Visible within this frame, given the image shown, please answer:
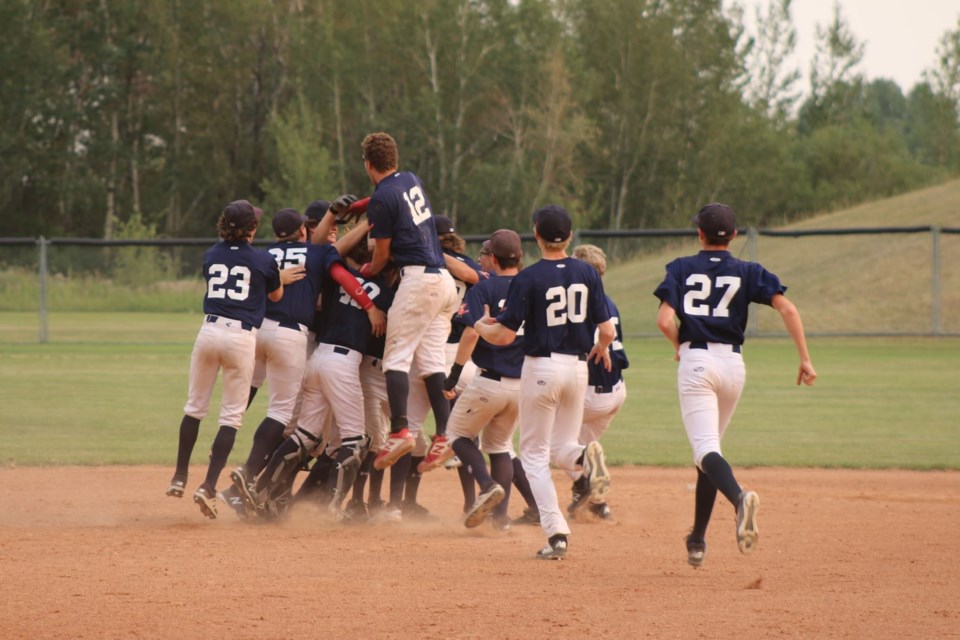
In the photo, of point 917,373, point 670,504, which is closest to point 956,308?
point 917,373

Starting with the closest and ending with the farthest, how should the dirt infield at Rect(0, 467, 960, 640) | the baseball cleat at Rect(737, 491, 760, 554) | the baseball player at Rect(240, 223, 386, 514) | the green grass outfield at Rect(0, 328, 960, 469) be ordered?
the dirt infield at Rect(0, 467, 960, 640)
the baseball cleat at Rect(737, 491, 760, 554)
the baseball player at Rect(240, 223, 386, 514)
the green grass outfield at Rect(0, 328, 960, 469)

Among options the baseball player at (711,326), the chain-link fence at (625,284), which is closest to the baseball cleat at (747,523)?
the baseball player at (711,326)

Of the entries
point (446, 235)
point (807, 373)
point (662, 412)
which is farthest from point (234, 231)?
point (662, 412)

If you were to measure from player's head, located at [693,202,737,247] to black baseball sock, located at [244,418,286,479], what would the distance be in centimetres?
336

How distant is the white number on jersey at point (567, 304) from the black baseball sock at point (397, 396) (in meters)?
1.48

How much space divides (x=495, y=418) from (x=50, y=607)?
3.36 metres

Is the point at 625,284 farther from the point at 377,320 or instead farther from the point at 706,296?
the point at 706,296

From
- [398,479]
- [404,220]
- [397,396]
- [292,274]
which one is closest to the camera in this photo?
[404,220]

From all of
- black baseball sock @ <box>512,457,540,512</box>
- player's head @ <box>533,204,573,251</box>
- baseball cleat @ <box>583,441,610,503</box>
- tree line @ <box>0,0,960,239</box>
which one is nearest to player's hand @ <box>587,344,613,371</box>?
baseball cleat @ <box>583,441,610,503</box>

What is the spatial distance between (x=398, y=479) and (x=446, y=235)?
1818mm

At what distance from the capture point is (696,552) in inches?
263

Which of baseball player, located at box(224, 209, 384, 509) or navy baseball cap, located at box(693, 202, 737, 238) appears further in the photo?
baseball player, located at box(224, 209, 384, 509)

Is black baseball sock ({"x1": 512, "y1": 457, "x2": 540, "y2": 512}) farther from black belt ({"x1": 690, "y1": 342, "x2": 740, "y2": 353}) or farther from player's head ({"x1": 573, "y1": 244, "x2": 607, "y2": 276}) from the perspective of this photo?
black belt ({"x1": 690, "y1": 342, "x2": 740, "y2": 353})

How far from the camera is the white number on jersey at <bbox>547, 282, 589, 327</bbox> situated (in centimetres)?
674
